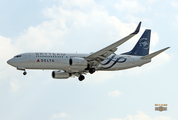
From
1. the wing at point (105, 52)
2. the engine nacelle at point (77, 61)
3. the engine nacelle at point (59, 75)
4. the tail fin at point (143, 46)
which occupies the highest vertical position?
the tail fin at point (143, 46)

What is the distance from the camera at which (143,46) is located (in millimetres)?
53750

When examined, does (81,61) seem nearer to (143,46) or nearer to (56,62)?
(56,62)

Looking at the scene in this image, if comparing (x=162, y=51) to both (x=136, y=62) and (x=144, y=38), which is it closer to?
(x=136, y=62)

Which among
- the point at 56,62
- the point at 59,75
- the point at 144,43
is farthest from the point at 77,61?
the point at 144,43

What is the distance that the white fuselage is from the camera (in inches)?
→ 1722

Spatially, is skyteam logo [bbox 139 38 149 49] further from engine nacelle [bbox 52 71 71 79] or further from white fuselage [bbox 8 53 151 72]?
engine nacelle [bbox 52 71 71 79]

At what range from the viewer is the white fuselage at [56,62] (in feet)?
144

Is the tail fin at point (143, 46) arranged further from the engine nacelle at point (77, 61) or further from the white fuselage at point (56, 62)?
the engine nacelle at point (77, 61)

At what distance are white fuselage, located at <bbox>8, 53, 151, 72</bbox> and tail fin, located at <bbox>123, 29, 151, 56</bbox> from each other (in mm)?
3615

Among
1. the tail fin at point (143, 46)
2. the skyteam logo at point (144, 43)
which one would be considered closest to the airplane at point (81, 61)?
the tail fin at point (143, 46)

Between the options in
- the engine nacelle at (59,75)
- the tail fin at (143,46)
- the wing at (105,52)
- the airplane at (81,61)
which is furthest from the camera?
the tail fin at (143,46)

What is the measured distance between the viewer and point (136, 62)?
4981 centimetres

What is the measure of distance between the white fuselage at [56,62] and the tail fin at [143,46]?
11.9ft

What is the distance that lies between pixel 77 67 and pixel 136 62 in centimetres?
1012
